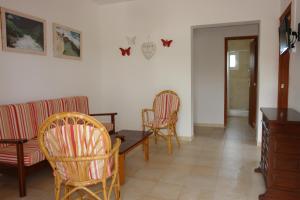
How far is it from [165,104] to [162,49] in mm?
1095

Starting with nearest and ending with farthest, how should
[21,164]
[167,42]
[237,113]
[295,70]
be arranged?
1. [21,164]
2. [295,70]
3. [167,42]
4. [237,113]

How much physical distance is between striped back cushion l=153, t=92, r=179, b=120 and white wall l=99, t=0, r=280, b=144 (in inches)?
9.5

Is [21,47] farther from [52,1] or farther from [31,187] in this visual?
[31,187]

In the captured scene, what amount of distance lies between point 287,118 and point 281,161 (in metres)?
0.40

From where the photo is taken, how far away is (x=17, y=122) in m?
2.93

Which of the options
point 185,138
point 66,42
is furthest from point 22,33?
point 185,138

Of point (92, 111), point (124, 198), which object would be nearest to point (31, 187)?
point (124, 198)

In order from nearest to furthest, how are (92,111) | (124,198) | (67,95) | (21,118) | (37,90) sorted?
(124,198) → (21,118) → (37,90) → (67,95) → (92,111)

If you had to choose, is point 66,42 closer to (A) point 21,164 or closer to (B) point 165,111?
(B) point 165,111

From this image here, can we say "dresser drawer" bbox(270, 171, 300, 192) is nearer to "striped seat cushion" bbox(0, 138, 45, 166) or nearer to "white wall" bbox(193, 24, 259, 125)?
"striped seat cushion" bbox(0, 138, 45, 166)

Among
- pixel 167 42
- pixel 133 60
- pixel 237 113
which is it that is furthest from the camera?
pixel 237 113

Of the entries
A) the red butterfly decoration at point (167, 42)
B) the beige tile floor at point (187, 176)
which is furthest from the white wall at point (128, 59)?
the beige tile floor at point (187, 176)

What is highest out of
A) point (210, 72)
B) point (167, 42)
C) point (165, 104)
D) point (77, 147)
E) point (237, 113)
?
point (167, 42)

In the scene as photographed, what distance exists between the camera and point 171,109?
437cm
